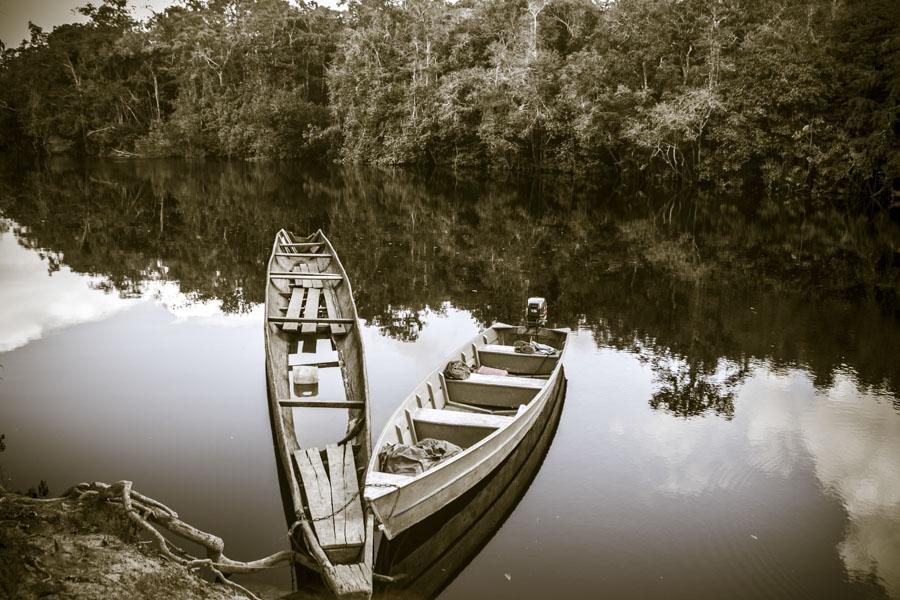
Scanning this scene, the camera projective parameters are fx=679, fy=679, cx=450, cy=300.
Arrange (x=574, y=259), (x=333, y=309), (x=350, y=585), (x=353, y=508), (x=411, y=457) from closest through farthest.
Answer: (x=350, y=585) < (x=353, y=508) < (x=411, y=457) < (x=333, y=309) < (x=574, y=259)

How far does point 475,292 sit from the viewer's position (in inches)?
689

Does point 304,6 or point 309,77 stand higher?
point 304,6

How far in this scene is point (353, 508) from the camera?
20.7ft

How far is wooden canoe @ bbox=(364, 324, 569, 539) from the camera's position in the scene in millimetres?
6160

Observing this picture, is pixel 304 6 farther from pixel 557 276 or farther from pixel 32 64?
pixel 557 276

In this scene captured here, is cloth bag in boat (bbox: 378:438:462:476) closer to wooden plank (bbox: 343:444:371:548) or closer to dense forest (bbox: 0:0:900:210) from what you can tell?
wooden plank (bbox: 343:444:371:548)

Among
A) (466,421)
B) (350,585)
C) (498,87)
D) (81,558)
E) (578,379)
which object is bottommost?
(350,585)

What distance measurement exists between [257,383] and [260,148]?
5392 centimetres

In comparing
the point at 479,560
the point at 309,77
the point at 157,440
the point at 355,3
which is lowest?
the point at 479,560

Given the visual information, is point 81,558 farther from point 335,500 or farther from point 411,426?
point 411,426

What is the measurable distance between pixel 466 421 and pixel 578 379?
13.7ft

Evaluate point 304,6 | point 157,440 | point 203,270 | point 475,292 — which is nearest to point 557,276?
point 475,292

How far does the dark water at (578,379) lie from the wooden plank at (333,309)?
3.07ft

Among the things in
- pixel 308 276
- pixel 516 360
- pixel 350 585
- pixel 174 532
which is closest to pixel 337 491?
pixel 350 585
